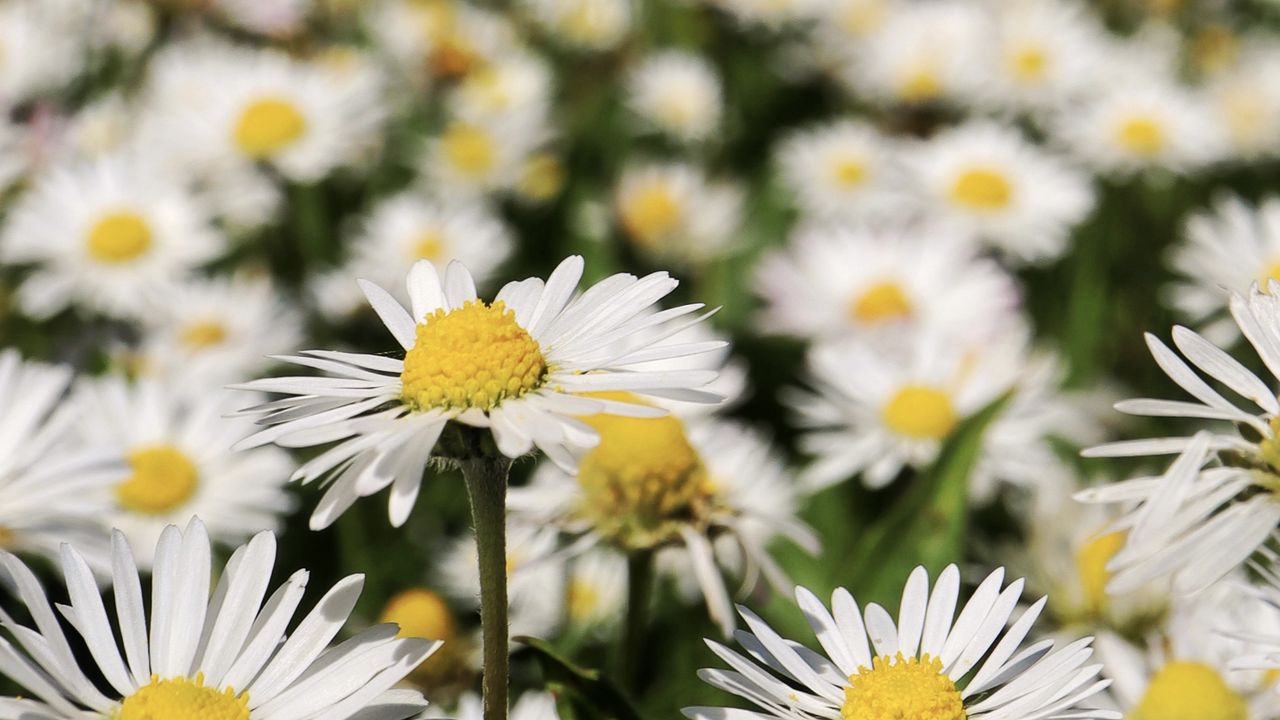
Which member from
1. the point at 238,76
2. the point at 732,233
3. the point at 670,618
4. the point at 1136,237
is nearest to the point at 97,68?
the point at 238,76

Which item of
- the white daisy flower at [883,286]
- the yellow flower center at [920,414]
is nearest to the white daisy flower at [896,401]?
the yellow flower center at [920,414]

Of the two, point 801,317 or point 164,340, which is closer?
point 164,340

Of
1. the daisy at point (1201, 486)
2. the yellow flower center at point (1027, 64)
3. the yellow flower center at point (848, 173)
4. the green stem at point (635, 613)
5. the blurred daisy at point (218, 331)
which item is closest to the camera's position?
the daisy at point (1201, 486)

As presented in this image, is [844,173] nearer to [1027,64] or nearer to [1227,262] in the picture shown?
[1027,64]

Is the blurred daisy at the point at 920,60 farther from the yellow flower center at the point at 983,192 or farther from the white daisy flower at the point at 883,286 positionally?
the white daisy flower at the point at 883,286

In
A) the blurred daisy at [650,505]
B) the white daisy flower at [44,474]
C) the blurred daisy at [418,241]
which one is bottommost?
the blurred daisy at [650,505]

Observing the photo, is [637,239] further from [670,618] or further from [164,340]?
[670,618]

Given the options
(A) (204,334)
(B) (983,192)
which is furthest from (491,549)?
(B) (983,192)

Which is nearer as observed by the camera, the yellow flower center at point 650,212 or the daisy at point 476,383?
the daisy at point 476,383
